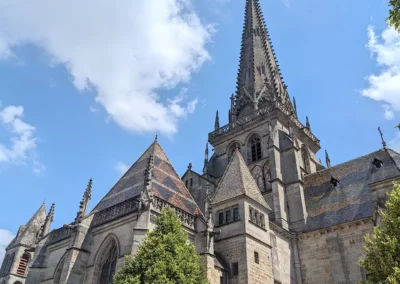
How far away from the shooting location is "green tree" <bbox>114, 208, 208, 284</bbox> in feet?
36.0

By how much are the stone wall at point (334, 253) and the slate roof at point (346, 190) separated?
52cm

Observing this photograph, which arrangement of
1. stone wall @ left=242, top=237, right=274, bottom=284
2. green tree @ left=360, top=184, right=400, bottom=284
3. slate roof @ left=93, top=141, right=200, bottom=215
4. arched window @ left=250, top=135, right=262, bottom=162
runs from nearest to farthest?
1. green tree @ left=360, top=184, right=400, bottom=284
2. stone wall @ left=242, top=237, right=274, bottom=284
3. slate roof @ left=93, top=141, right=200, bottom=215
4. arched window @ left=250, top=135, right=262, bottom=162

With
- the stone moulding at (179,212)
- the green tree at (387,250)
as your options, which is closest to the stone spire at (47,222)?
the stone moulding at (179,212)

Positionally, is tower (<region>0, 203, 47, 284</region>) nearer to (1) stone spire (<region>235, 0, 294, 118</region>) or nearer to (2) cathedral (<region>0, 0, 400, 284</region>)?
(2) cathedral (<region>0, 0, 400, 284</region>)

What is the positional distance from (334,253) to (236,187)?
6.63 meters

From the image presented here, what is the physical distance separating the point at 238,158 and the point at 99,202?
27.0 feet

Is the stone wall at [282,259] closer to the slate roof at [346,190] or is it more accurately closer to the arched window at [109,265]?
the slate roof at [346,190]

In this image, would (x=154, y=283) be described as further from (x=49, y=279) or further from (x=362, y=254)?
(x=362, y=254)

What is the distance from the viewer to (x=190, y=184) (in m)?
24.4

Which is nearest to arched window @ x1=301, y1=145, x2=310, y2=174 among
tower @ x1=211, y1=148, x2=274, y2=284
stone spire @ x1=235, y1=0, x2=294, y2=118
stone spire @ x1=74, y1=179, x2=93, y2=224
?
stone spire @ x1=235, y1=0, x2=294, y2=118

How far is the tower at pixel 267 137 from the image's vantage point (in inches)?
941

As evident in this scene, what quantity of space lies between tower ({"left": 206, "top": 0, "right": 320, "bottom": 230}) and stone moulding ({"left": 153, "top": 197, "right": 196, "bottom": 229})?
7.92m

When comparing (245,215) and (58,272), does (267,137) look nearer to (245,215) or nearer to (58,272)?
(245,215)

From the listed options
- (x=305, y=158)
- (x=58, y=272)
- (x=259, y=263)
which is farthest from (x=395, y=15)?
(x=305, y=158)
